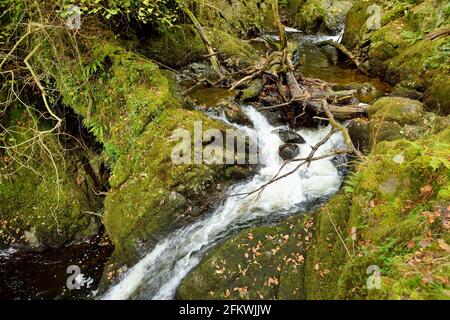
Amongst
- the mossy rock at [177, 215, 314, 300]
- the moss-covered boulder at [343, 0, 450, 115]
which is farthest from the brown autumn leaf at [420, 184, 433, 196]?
the moss-covered boulder at [343, 0, 450, 115]

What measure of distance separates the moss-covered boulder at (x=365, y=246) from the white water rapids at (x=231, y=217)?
55 centimetres

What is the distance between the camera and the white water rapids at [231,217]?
575 centimetres

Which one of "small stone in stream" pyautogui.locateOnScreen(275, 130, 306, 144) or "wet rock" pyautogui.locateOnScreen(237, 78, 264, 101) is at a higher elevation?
"wet rock" pyautogui.locateOnScreen(237, 78, 264, 101)

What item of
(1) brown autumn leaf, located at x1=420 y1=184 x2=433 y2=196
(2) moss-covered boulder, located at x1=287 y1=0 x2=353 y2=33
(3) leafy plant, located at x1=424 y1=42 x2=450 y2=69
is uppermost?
(2) moss-covered boulder, located at x1=287 y1=0 x2=353 y2=33

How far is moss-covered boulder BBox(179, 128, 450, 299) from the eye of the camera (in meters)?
3.20

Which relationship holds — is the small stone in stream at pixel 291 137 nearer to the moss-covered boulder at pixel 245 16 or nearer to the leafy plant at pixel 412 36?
the leafy plant at pixel 412 36

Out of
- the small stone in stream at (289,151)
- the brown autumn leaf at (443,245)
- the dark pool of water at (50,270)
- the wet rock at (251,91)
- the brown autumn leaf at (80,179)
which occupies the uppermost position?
the wet rock at (251,91)

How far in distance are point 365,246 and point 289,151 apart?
3.94 meters

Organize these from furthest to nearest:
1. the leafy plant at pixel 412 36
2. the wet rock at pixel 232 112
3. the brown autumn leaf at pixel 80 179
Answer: the leafy plant at pixel 412 36 → the brown autumn leaf at pixel 80 179 → the wet rock at pixel 232 112

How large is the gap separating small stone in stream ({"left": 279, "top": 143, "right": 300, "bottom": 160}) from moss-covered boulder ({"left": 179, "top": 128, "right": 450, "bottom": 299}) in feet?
8.12

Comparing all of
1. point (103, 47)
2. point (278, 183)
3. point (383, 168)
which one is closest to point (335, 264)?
point (383, 168)

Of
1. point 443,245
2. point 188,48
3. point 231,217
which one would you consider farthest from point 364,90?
point 443,245

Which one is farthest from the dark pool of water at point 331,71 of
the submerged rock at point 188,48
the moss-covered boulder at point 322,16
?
the moss-covered boulder at point 322,16

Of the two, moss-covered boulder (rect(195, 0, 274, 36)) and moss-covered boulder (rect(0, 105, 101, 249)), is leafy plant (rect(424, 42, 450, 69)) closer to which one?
moss-covered boulder (rect(195, 0, 274, 36))
